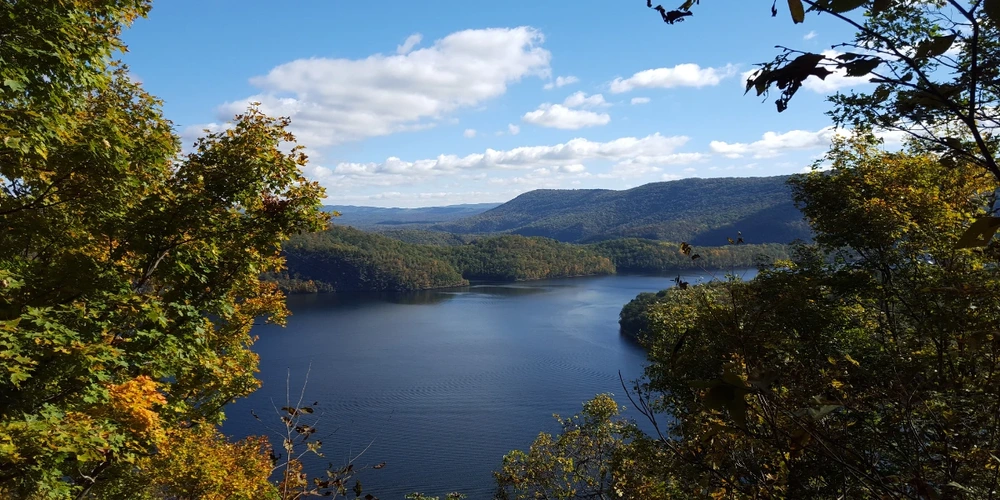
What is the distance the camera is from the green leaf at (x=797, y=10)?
96cm

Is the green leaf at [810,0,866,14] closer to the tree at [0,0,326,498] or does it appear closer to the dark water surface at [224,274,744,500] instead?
the tree at [0,0,326,498]

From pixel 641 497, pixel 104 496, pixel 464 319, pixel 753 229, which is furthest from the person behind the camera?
pixel 753 229

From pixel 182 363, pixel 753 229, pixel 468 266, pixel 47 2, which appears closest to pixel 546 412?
pixel 182 363

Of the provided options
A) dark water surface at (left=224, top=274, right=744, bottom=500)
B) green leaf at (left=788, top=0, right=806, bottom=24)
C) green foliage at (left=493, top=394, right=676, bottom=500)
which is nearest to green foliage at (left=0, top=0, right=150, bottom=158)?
green leaf at (left=788, top=0, right=806, bottom=24)

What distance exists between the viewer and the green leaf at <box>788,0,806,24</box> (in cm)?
96

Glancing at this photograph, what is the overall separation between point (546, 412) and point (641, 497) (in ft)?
87.0

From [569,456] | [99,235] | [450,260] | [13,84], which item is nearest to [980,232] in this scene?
[13,84]

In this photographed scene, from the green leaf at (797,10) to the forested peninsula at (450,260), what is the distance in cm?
8458

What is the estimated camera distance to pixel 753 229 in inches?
5226

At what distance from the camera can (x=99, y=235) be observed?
19.6 feet

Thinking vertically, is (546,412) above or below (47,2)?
below

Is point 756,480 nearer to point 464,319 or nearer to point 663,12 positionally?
point 663,12

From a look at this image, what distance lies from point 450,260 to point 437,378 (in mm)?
74161

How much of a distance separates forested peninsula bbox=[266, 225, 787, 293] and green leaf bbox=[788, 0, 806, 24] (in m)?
84.6
